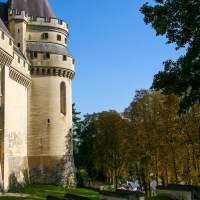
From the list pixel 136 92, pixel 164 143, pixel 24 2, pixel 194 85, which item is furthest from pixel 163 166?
pixel 24 2

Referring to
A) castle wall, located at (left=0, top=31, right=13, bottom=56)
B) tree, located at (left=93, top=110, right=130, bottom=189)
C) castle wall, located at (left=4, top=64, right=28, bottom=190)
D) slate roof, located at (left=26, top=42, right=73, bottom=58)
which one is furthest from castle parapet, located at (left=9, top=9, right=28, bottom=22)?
tree, located at (left=93, top=110, right=130, bottom=189)

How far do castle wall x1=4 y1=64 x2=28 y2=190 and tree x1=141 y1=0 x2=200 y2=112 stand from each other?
15093mm

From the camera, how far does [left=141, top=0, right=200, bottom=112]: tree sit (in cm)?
1244

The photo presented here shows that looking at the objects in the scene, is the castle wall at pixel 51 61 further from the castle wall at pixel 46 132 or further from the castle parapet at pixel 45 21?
the castle parapet at pixel 45 21

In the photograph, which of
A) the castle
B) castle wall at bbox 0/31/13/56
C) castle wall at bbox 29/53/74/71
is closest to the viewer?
castle wall at bbox 0/31/13/56

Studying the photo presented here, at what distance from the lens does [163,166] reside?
29.9 meters

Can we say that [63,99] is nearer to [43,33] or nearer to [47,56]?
[47,56]

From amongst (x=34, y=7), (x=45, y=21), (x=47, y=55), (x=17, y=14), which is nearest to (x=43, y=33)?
(x=45, y=21)

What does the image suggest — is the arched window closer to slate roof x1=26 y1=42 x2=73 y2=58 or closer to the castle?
the castle

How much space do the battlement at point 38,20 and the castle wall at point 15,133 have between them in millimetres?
7257

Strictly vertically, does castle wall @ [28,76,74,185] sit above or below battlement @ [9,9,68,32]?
below

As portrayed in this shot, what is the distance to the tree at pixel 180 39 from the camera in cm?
1244

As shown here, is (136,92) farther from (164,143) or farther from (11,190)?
(11,190)

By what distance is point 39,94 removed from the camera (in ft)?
112
